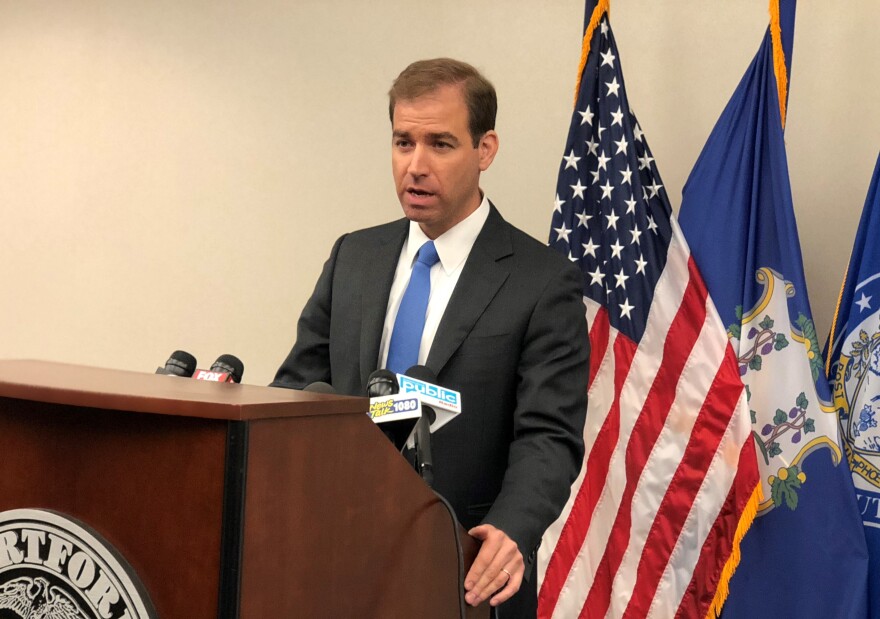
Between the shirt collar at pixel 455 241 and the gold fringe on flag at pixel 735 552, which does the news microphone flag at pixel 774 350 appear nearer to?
the gold fringe on flag at pixel 735 552

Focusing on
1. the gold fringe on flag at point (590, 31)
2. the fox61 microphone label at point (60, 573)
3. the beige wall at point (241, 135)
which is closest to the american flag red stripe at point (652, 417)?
the beige wall at point (241, 135)

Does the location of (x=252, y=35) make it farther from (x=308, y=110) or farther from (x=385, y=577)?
(x=385, y=577)

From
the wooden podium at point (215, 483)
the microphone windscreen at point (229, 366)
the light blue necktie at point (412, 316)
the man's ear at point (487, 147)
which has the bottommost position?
the wooden podium at point (215, 483)

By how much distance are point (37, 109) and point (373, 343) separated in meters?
3.05

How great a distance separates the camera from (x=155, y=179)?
4.03m

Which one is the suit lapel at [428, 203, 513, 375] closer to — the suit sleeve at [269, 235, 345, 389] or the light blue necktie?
the light blue necktie

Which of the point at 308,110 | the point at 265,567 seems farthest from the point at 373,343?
the point at 308,110

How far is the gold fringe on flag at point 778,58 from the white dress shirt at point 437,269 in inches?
54.5

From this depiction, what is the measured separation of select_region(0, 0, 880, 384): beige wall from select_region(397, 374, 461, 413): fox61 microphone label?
2.19 m

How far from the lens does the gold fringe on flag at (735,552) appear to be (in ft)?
8.95

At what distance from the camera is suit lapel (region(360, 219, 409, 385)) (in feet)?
5.88

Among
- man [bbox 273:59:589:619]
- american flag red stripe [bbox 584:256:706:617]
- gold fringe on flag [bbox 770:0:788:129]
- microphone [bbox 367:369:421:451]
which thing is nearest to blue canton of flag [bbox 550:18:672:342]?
american flag red stripe [bbox 584:256:706:617]

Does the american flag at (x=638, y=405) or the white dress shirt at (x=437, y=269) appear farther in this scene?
the american flag at (x=638, y=405)

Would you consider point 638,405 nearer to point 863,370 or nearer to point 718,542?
point 718,542
